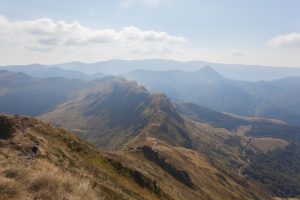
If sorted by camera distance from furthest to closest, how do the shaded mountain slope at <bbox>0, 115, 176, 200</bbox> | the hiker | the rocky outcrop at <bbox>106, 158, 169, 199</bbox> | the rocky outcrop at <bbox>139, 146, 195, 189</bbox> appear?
the rocky outcrop at <bbox>139, 146, 195, 189</bbox>
the rocky outcrop at <bbox>106, 158, 169, 199</bbox>
the hiker
the shaded mountain slope at <bbox>0, 115, 176, 200</bbox>

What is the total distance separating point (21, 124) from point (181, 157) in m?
113

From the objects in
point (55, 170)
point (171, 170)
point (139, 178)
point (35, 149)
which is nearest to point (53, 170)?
point (55, 170)

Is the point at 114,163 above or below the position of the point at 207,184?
above

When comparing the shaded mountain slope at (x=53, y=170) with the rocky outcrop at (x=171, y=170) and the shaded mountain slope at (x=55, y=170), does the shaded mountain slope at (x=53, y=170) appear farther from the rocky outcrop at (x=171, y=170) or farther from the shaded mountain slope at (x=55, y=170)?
the rocky outcrop at (x=171, y=170)

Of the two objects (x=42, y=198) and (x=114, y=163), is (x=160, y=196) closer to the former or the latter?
(x=114, y=163)

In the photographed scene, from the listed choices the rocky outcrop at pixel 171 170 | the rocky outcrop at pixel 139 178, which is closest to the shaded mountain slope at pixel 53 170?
the rocky outcrop at pixel 139 178

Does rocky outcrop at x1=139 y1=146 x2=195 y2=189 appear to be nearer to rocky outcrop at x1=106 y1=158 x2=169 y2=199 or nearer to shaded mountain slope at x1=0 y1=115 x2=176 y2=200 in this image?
rocky outcrop at x1=106 y1=158 x2=169 y2=199

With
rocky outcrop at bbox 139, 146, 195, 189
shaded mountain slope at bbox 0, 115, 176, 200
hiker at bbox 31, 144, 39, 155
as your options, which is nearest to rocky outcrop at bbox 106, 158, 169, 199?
shaded mountain slope at bbox 0, 115, 176, 200

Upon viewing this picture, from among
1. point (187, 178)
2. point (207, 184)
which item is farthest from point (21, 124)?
point (207, 184)

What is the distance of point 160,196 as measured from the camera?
61.9 meters

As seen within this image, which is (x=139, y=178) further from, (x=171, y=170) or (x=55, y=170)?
(x=171, y=170)

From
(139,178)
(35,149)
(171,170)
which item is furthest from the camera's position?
(171,170)

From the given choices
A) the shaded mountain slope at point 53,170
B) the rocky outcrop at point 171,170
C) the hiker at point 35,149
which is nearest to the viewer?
the shaded mountain slope at point 53,170

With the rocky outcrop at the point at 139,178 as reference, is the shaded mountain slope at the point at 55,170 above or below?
above
